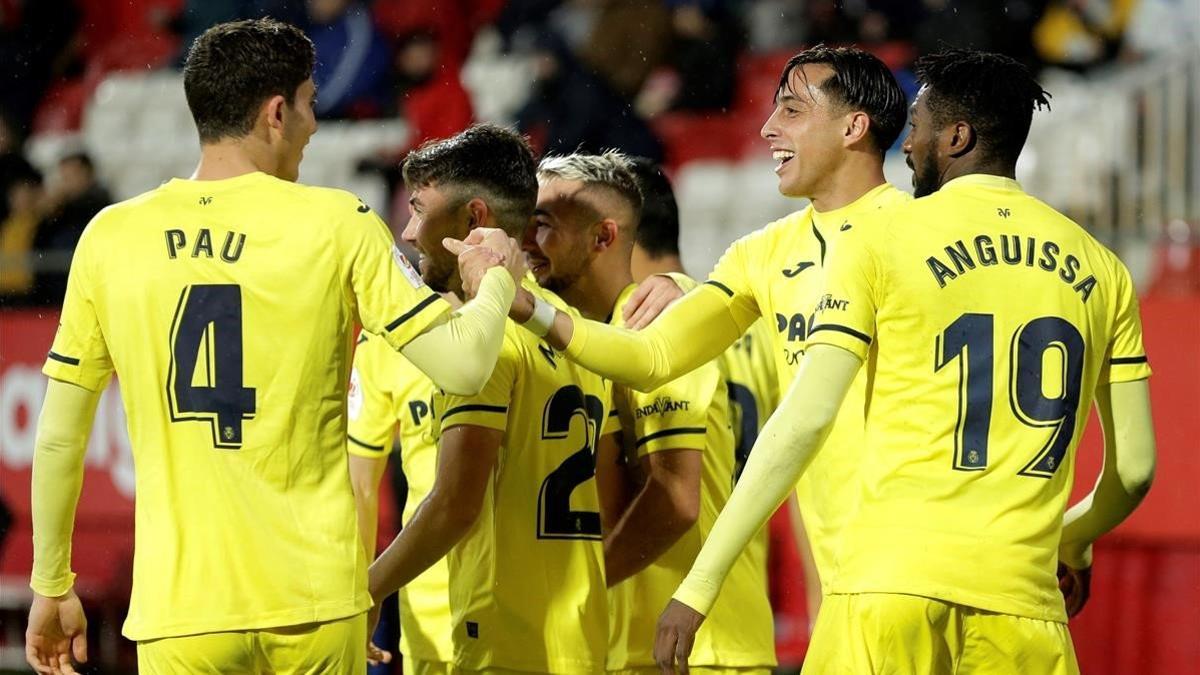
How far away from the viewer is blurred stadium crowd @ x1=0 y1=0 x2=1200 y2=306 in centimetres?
963

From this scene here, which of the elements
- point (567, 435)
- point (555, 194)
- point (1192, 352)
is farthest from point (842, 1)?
point (567, 435)

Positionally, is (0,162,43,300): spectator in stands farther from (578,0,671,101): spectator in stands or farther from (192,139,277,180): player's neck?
(192,139,277,180): player's neck

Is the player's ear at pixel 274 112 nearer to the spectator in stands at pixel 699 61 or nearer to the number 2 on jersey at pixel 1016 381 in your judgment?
the number 2 on jersey at pixel 1016 381

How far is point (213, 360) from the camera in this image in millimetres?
3197

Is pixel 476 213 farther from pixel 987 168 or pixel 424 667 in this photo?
pixel 987 168

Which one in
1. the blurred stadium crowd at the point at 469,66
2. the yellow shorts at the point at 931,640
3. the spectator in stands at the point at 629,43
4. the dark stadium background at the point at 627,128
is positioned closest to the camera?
the yellow shorts at the point at 931,640

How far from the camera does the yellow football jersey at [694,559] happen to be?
421 cm

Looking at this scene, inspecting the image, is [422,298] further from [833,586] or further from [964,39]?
[964,39]

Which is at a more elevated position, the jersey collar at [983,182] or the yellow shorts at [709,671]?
the jersey collar at [983,182]

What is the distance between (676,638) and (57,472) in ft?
4.06

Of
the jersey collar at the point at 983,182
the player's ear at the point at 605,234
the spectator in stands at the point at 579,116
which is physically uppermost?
the spectator in stands at the point at 579,116

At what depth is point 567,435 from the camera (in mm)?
3824

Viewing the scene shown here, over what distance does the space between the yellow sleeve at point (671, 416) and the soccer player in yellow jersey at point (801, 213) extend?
0.22m

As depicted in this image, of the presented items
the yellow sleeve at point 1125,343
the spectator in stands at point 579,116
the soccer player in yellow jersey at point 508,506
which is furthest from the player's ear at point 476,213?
the spectator in stands at point 579,116
